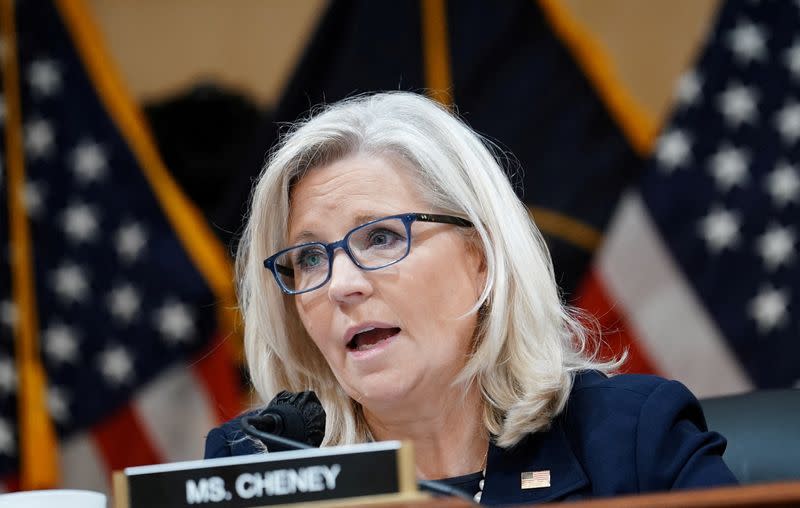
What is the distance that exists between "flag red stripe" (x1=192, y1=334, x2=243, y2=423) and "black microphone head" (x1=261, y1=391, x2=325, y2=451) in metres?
1.99

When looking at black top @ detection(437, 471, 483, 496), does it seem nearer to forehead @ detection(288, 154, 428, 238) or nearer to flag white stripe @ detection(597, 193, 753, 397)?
forehead @ detection(288, 154, 428, 238)

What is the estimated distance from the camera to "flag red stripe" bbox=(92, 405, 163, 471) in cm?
374

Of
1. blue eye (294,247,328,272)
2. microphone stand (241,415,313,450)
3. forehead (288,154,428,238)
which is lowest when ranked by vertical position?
microphone stand (241,415,313,450)

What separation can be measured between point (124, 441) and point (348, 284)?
2150 millimetres

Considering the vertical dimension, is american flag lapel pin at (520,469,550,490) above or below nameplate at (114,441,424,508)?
below

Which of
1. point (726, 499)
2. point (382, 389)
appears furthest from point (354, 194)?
point (726, 499)

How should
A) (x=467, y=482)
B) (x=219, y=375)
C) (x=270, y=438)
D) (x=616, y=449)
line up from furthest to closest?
(x=219, y=375), (x=467, y=482), (x=616, y=449), (x=270, y=438)

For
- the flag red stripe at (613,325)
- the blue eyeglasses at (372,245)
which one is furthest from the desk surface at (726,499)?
the flag red stripe at (613,325)

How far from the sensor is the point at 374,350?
1.88 meters

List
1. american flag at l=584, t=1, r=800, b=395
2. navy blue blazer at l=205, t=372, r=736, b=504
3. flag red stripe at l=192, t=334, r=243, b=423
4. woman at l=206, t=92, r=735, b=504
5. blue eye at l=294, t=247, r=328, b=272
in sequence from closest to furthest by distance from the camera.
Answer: navy blue blazer at l=205, t=372, r=736, b=504 → woman at l=206, t=92, r=735, b=504 → blue eye at l=294, t=247, r=328, b=272 → american flag at l=584, t=1, r=800, b=395 → flag red stripe at l=192, t=334, r=243, b=423

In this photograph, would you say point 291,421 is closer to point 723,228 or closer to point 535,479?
point 535,479

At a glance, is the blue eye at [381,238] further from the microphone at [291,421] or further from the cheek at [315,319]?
the microphone at [291,421]

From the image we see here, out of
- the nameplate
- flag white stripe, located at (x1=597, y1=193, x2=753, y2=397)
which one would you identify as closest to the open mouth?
the nameplate

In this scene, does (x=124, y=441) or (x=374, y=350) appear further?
(x=124, y=441)
